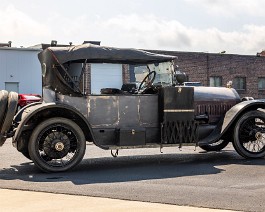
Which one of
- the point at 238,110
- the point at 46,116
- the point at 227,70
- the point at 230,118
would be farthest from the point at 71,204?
the point at 227,70

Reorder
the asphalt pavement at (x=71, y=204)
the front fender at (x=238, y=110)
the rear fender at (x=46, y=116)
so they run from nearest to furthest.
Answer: the asphalt pavement at (x=71, y=204), the rear fender at (x=46, y=116), the front fender at (x=238, y=110)

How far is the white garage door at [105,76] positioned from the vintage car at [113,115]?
15 cm

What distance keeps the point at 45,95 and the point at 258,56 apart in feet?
128

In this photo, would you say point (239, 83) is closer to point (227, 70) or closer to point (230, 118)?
point (227, 70)

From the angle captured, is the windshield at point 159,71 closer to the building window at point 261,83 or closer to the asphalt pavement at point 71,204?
the asphalt pavement at point 71,204

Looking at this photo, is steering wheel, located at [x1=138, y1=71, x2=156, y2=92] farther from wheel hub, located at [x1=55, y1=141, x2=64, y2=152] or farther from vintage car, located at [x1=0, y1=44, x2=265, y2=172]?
wheel hub, located at [x1=55, y1=141, x2=64, y2=152]

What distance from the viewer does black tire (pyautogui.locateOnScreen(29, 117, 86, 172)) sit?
900 centimetres

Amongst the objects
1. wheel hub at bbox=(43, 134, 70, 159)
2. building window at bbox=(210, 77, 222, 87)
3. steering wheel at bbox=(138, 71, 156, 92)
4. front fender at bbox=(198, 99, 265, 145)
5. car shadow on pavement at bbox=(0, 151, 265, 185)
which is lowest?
car shadow on pavement at bbox=(0, 151, 265, 185)

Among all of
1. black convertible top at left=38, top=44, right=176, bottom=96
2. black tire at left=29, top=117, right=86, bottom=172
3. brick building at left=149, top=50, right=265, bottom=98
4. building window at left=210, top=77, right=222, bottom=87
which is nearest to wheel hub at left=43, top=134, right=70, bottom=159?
black tire at left=29, top=117, right=86, bottom=172

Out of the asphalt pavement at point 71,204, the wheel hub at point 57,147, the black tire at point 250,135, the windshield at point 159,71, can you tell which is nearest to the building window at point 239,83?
the black tire at point 250,135

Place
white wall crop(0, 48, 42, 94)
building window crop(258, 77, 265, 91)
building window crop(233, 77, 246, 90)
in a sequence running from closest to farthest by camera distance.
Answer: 1. white wall crop(0, 48, 42, 94)
2. building window crop(233, 77, 246, 90)
3. building window crop(258, 77, 265, 91)

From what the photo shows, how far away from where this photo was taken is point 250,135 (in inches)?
409

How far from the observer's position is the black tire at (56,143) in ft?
Result: 29.5

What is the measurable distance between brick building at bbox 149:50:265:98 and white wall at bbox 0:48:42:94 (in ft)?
36.5
